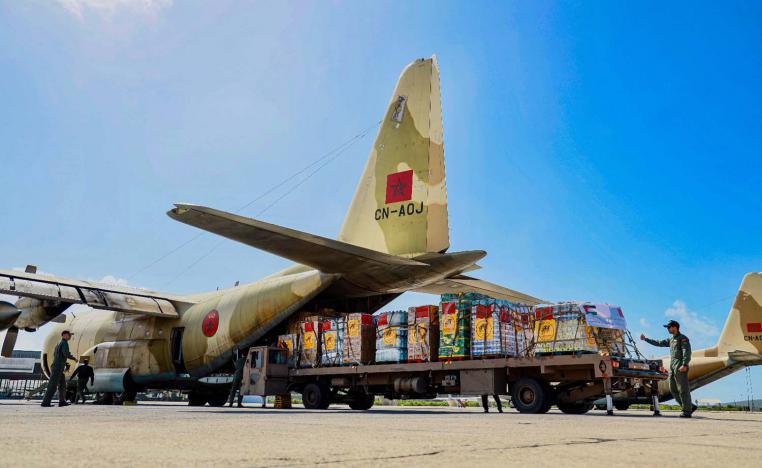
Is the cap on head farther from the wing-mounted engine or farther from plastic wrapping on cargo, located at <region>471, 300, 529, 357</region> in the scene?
the wing-mounted engine

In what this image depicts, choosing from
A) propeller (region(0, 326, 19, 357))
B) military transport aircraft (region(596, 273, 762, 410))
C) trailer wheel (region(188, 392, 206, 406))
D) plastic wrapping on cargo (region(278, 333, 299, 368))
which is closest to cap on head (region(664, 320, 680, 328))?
plastic wrapping on cargo (region(278, 333, 299, 368))

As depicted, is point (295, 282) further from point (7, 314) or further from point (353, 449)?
point (353, 449)

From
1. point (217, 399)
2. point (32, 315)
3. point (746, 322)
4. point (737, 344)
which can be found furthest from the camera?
point (746, 322)

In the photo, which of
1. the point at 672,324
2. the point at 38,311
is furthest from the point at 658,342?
the point at 38,311

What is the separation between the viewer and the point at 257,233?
12.1 m

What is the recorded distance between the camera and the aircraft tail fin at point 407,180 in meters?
14.5

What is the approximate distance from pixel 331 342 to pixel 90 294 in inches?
342

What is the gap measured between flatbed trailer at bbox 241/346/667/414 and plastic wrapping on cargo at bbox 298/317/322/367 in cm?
28

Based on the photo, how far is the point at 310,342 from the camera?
14.5 m

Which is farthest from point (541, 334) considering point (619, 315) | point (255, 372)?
point (255, 372)

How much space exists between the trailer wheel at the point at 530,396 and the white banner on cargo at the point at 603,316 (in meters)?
→ 1.53

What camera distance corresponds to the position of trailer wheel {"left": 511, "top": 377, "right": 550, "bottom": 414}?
10.7 metres

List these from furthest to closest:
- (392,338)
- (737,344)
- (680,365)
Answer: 1. (737,344)
2. (392,338)
3. (680,365)

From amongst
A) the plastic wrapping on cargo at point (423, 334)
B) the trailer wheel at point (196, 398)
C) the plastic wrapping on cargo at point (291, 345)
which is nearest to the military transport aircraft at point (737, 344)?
the plastic wrapping on cargo at point (423, 334)
